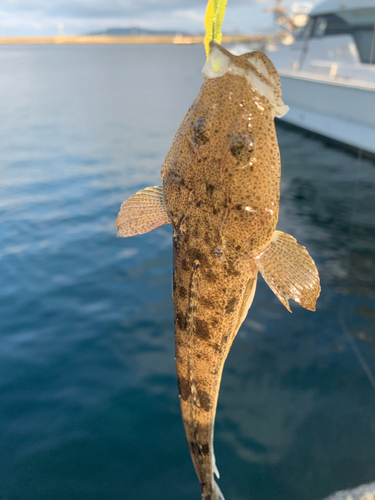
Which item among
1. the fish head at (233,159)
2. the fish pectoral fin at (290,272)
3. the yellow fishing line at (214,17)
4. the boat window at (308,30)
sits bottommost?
the fish pectoral fin at (290,272)

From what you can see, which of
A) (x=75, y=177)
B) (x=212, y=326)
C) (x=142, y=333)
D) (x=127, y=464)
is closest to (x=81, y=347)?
(x=142, y=333)

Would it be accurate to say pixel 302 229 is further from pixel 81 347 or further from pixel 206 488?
pixel 206 488

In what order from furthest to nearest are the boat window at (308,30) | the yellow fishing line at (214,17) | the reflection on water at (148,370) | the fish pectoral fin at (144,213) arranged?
the boat window at (308,30)
the reflection on water at (148,370)
the fish pectoral fin at (144,213)
the yellow fishing line at (214,17)

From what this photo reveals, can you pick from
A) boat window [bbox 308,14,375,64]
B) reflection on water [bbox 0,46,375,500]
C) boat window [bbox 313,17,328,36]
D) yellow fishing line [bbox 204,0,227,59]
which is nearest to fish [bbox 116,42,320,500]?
yellow fishing line [bbox 204,0,227,59]

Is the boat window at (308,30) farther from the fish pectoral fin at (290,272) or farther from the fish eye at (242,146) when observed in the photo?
the fish pectoral fin at (290,272)

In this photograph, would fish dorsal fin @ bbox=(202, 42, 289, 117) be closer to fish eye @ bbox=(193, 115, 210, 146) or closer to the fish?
the fish

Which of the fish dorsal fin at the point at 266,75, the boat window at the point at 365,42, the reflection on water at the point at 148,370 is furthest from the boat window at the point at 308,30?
the fish dorsal fin at the point at 266,75

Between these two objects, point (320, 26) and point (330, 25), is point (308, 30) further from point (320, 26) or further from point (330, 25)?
point (330, 25)
